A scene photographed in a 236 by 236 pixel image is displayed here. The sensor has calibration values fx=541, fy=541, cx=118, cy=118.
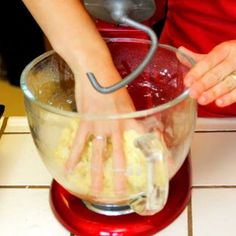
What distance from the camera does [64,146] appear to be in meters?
0.60

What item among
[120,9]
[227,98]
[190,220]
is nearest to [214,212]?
[190,220]

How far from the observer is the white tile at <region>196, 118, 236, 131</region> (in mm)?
775

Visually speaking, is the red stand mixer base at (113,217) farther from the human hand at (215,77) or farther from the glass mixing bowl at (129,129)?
the human hand at (215,77)

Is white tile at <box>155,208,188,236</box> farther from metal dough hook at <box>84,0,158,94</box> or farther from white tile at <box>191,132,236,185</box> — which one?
metal dough hook at <box>84,0,158,94</box>

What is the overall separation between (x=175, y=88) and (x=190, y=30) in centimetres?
26

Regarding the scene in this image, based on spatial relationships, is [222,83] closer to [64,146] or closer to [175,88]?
[175,88]

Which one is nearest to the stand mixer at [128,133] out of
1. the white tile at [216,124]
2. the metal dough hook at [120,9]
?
the metal dough hook at [120,9]

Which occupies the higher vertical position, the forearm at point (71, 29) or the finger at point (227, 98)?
the forearm at point (71, 29)

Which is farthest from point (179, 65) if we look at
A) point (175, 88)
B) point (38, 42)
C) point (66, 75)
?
point (38, 42)

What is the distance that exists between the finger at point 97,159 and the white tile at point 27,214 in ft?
0.31

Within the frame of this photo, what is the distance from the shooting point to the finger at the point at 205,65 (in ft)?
1.93

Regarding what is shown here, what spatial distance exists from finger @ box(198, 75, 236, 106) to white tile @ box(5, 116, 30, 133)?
312mm

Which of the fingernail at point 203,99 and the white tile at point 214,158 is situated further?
the white tile at point 214,158

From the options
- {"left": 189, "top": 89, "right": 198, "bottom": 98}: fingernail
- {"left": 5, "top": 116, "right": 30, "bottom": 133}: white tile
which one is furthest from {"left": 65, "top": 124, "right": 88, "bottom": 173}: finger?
{"left": 5, "top": 116, "right": 30, "bottom": 133}: white tile
